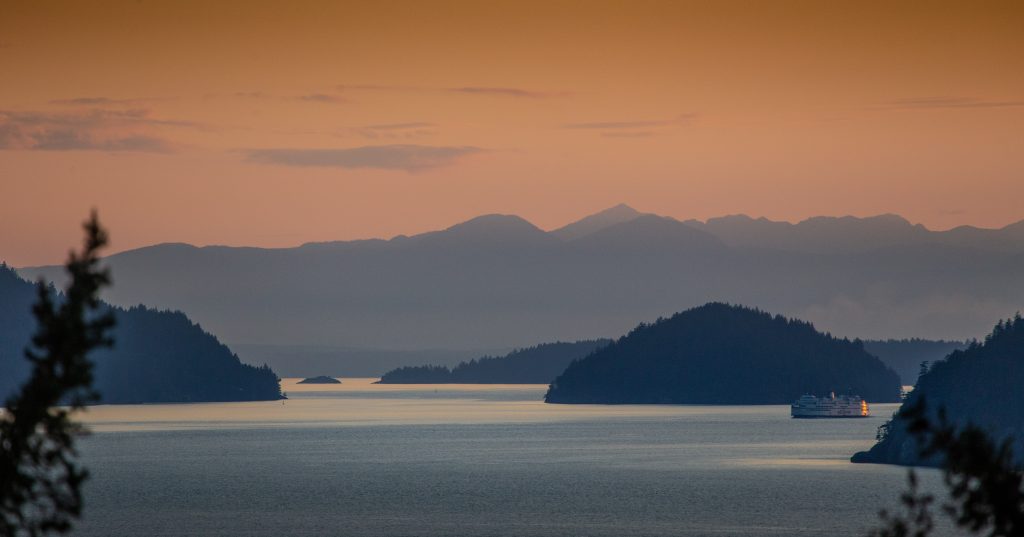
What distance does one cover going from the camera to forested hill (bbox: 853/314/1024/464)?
14812 cm

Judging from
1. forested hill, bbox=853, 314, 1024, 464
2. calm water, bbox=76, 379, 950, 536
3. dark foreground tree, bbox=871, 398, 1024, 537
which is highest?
forested hill, bbox=853, 314, 1024, 464

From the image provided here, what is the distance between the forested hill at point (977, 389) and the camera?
148125mm

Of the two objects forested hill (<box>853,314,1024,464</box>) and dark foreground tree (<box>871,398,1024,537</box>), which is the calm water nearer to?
forested hill (<box>853,314,1024,464</box>)

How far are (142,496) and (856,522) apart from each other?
6118 centimetres

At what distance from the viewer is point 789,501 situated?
12631cm

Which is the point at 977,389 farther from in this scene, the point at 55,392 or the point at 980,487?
the point at 55,392

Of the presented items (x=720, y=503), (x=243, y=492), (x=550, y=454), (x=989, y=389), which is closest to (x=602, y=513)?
(x=720, y=503)

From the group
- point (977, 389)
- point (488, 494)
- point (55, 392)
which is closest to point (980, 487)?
point (55, 392)

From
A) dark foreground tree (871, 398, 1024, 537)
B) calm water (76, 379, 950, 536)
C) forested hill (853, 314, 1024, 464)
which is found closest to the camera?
dark foreground tree (871, 398, 1024, 537)

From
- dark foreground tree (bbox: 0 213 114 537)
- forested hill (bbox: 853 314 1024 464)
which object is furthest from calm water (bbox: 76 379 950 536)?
dark foreground tree (bbox: 0 213 114 537)

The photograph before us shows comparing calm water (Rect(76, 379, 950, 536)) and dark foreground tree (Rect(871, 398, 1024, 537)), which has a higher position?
dark foreground tree (Rect(871, 398, 1024, 537))

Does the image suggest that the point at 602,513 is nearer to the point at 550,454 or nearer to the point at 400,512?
the point at 400,512

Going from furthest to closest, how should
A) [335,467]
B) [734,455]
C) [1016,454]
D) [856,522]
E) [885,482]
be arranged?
[734,455]
[335,467]
[885,482]
[1016,454]
[856,522]

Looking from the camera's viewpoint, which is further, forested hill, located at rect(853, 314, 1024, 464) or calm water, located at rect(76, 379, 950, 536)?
forested hill, located at rect(853, 314, 1024, 464)
